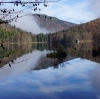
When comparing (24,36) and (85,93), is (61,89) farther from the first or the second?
(24,36)

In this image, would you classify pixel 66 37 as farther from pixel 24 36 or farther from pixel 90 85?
pixel 90 85

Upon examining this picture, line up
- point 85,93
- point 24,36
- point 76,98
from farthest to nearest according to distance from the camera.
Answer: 1. point 24,36
2. point 85,93
3. point 76,98

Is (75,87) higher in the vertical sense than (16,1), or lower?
lower

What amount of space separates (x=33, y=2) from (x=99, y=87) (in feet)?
45.7

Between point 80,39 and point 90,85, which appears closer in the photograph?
point 90,85

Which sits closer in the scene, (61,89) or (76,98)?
(76,98)

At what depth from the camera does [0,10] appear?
4.77 meters

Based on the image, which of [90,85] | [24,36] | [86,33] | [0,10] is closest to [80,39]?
[86,33]

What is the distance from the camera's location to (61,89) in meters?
16.8

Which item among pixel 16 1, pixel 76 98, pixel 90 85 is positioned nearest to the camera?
pixel 16 1

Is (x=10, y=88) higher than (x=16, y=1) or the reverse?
the reverse

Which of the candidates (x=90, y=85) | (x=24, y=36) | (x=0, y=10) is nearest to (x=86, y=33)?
(x=24, y=36)

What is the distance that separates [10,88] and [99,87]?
21.9ft

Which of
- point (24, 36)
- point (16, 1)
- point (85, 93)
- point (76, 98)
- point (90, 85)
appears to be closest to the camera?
point (16, 1)
